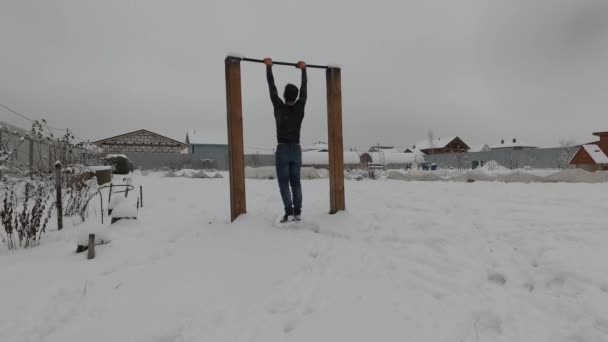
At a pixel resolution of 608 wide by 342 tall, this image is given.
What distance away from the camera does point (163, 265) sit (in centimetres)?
249

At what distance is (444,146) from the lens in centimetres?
→ 5512

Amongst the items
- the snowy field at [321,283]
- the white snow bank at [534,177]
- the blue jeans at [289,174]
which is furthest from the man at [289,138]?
the white snow bank at [534,177]

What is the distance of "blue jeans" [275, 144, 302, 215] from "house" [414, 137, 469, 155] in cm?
5705

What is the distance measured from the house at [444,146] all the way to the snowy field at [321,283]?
5609cm

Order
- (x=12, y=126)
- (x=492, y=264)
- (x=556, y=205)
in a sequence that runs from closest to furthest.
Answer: (x=492, y=264) → (x=556, y=205) → (x=12, y=126)

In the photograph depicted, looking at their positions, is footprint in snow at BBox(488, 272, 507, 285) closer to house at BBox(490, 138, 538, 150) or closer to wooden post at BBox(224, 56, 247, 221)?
wooden post at BBox(224, 56, 247, 221)

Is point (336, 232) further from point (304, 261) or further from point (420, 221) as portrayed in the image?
point (420, 221)

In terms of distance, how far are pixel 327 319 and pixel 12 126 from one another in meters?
7.78

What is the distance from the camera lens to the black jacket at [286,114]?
146 inches

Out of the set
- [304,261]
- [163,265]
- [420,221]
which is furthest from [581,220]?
[163,265]

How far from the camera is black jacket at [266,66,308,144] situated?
3703 mm

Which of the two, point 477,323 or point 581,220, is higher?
point 581,220

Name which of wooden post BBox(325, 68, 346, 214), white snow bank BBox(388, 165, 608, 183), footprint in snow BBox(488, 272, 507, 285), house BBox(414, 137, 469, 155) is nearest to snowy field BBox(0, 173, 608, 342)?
footprint in snow BBox(488, 272, 507, 285)

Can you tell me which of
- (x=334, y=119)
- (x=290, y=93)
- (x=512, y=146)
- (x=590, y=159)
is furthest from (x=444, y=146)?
(x=290, y=93)
